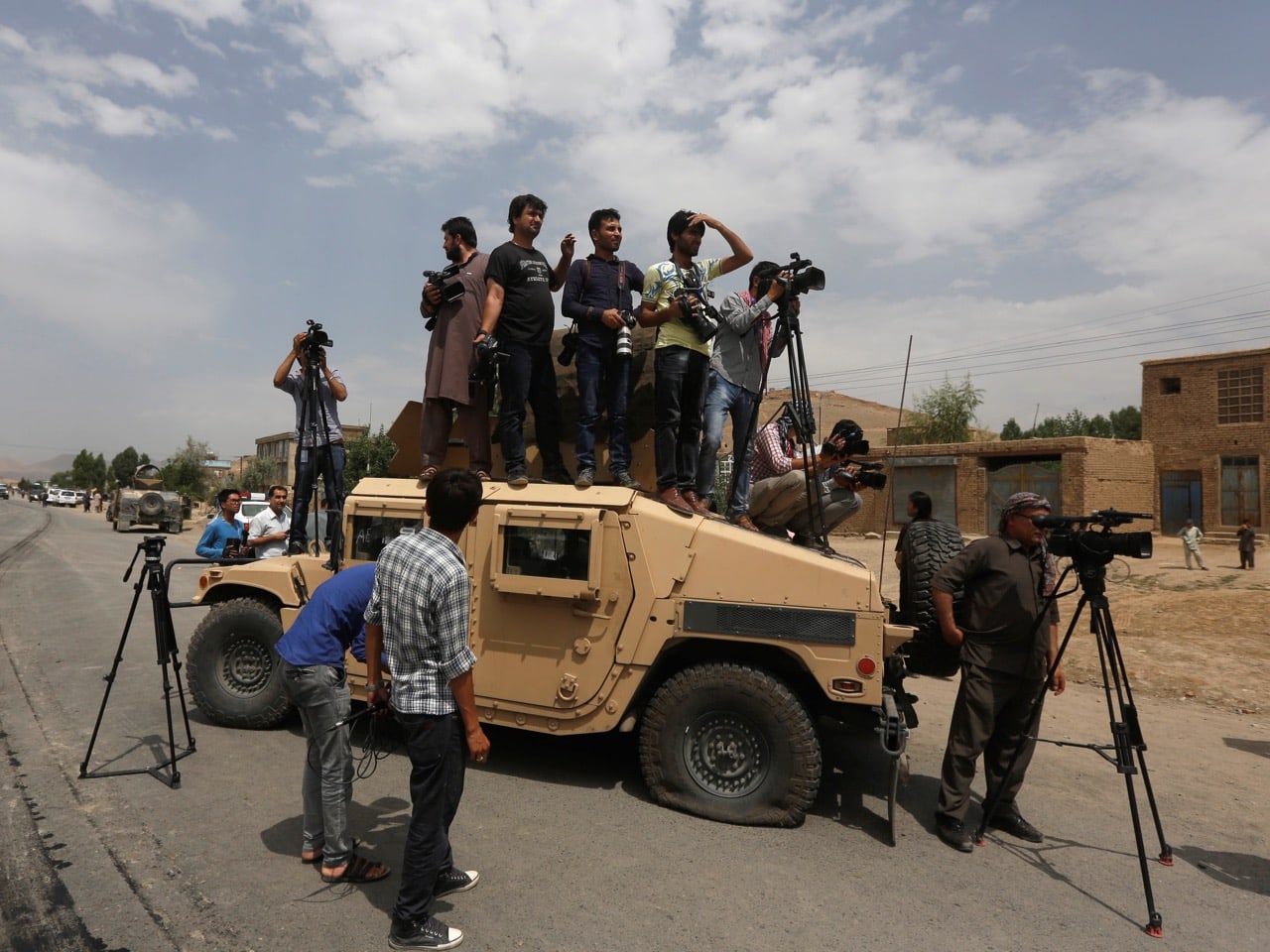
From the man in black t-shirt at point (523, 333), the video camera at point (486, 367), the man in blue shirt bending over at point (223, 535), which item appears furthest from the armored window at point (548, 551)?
the man in blue shirt bending over at point (223, 535)

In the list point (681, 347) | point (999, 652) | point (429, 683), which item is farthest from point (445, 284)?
point (999, 652)

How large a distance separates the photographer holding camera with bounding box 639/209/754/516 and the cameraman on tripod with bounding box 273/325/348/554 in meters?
2.70

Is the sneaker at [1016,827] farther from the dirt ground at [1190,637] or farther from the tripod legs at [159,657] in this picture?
the tripod legs at [159,657]

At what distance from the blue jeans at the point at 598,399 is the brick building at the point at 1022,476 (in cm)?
1736

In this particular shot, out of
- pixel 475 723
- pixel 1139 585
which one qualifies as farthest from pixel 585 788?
pixel 1139 585

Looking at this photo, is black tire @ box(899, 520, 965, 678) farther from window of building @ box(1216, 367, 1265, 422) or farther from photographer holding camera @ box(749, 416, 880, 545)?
window of building @ box(1216, 367, 1265, 422)

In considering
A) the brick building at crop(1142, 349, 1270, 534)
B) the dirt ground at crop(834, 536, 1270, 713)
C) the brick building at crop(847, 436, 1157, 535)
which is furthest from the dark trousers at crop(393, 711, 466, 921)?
the brick building at crop(1142, 349, 1270, 534)

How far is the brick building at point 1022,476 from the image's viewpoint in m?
22.4

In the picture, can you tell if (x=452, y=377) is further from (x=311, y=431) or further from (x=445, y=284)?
(x=311, y=431)

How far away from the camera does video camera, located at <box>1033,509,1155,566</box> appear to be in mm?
3918

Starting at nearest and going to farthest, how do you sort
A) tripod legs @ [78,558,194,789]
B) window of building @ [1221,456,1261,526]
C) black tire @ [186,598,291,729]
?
tripod legs @ [78,558,194,789] < black tire @ [186,598,291,729] < window of building @ [1221,456,1261,526]

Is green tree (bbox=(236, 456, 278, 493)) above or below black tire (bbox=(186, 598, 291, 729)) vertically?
above

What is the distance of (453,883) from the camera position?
363cm

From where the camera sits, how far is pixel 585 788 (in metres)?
4.94
